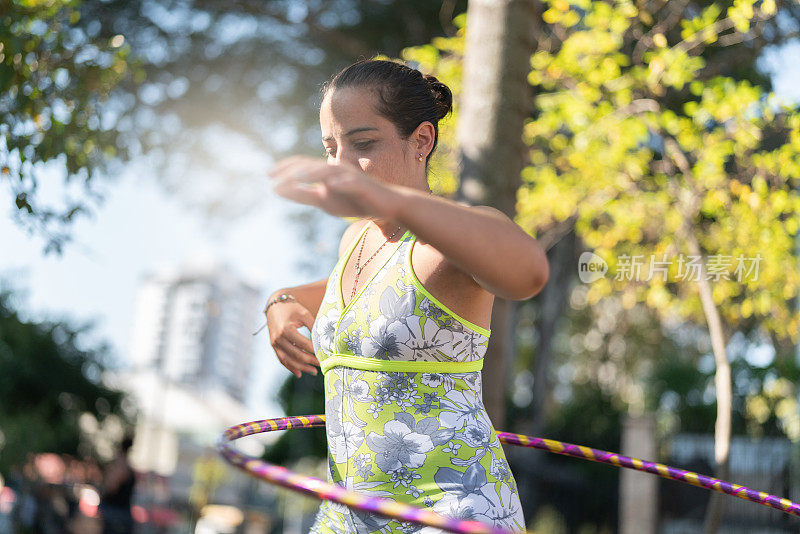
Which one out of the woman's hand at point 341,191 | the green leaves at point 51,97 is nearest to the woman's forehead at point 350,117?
the woman's hand at point 341,191

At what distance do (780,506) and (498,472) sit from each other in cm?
113

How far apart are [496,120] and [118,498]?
706 centimetres

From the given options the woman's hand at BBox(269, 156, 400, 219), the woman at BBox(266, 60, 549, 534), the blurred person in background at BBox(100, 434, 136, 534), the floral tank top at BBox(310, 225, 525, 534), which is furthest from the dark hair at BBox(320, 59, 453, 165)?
the blurred person in background at BBox(100, 434, 136, 534)

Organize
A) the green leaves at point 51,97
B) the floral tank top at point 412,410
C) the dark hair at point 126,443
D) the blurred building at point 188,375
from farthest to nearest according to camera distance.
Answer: the blurred building at point 188,375 → the dark hair at point 126,443 → the green leaves at point 51,97 → the floral tank top at point 412,410

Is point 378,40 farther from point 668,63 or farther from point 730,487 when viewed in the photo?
point 730,487

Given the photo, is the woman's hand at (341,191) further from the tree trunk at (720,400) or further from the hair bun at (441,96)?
the tree trunk at (720,400)

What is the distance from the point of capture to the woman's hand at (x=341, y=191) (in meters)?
1.43

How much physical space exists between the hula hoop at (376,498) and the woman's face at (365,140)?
676 mm

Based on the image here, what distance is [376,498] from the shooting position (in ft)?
5.80

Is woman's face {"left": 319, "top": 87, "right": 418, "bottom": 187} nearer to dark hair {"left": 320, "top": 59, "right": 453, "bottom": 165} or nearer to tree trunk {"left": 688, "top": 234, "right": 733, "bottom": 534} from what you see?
dark hair {"left": 320, "top": 59, "right": 453, "bottom": 165}

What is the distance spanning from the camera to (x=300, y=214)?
805 inches

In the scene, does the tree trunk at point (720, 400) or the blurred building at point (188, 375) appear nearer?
the tree trunk at point (720, 400)

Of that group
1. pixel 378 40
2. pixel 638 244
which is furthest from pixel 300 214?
pixel 638 244

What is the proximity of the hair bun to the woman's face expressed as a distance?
24cm
